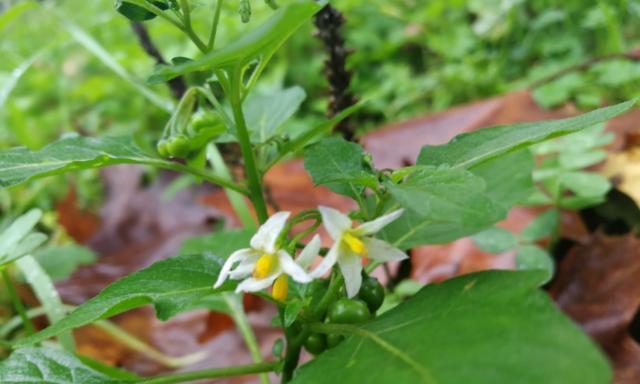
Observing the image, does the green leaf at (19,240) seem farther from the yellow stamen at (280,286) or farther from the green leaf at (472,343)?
the green leaf at (472,343)

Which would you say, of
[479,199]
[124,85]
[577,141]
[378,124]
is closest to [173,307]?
[479,199]

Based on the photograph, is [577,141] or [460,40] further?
[460,40]

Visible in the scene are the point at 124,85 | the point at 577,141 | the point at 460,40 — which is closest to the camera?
the point at 577,141

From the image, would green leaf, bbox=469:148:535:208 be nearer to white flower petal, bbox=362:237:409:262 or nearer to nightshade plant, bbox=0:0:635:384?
nightshade plant, bbox=0:0:635:384

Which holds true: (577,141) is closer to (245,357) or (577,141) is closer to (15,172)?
(245,357)

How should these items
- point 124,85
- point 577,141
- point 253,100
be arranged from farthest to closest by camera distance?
point 124,85
point 577,141
point 253,100

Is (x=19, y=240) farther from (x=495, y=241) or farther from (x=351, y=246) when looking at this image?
(x=495, y=241)

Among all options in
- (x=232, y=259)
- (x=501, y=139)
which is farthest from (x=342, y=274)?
(x=501, y=139)

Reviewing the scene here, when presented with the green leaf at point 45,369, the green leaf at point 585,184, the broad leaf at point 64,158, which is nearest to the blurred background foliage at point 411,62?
the green leaf at point 585,184
